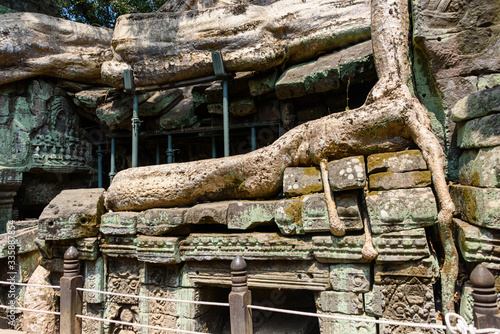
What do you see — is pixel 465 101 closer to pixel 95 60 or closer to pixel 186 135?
pixel 186 135

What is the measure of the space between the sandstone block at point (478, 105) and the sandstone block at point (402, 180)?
64 centimetres

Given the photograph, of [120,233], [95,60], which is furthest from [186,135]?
[120,233]

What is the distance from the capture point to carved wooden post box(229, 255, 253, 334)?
2.08 metres

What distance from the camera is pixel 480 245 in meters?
2.32

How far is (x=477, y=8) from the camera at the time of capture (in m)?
3.10

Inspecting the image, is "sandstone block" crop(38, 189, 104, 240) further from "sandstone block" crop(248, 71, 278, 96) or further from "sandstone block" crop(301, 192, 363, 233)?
"sandstone block" crop(248, 71, 278, 96)

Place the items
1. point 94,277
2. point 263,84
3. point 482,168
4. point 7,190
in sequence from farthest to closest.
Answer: point 7,190
point 263,84
point 94,277
point 482,168

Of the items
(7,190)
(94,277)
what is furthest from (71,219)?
(7,190)

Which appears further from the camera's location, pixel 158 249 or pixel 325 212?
pixel 158 249

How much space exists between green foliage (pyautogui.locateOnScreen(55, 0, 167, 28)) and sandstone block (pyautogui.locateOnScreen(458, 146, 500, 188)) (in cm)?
1087

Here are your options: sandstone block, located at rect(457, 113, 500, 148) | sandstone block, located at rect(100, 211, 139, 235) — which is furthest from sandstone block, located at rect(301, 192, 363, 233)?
sandstone block, located at rect(100, 211, 139, 235)

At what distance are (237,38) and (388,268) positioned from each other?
4288 millimetres

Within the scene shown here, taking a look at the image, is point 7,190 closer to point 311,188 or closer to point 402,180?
point 311,188

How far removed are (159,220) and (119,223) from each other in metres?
0.51
